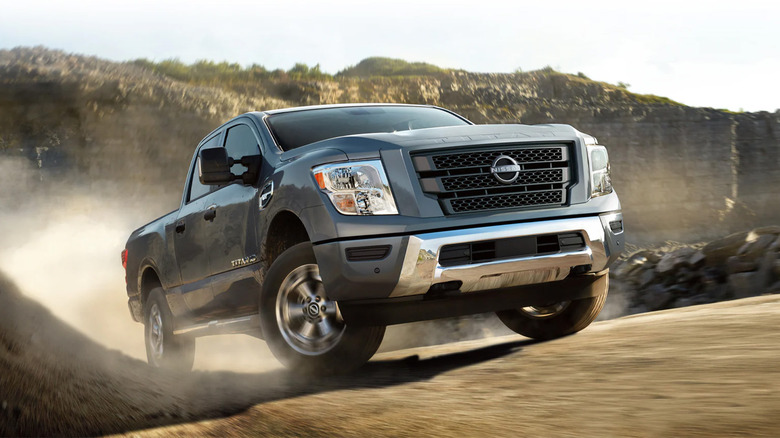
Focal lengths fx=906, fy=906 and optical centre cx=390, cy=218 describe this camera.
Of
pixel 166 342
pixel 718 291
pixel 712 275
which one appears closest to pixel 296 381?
pixel 166 342

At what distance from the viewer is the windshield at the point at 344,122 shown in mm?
6492

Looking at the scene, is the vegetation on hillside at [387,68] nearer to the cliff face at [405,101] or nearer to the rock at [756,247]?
the cliff face at [405,101]

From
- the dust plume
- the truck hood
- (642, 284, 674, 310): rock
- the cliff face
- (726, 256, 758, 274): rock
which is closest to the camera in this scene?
the truck hood

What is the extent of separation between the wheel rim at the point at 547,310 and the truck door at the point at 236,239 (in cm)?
208

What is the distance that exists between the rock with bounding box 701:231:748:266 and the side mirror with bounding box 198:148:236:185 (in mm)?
10130

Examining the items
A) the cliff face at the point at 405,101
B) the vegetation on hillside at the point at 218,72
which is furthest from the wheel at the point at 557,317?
the vegetation on hillside at the point at 218,72

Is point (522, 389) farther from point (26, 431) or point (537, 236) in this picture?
point (26, 431)

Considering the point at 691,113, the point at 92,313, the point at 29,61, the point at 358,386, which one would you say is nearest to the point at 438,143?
the point at 358,386

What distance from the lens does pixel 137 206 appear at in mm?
35812

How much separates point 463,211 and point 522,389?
1.24 m

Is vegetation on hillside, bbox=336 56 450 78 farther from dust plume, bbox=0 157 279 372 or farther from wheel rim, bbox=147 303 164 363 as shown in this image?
wheel rim, bbox=147 303 164 363

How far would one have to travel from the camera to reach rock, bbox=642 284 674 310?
14347 millimetres

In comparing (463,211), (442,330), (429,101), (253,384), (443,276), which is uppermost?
(429,101)

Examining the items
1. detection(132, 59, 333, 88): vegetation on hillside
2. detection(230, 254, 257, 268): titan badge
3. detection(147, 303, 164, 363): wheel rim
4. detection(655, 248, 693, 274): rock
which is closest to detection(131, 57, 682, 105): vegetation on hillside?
detection(132, 59, 333, 88): vegetation on hillside
